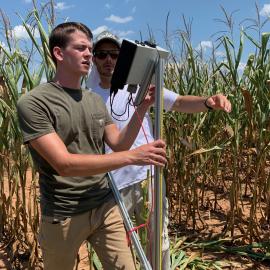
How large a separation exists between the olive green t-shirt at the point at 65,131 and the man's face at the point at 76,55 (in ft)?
0.29

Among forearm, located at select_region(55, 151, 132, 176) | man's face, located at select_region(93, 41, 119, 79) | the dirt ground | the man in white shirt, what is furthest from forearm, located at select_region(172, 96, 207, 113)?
the dirt ground

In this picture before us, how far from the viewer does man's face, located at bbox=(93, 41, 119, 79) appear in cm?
182

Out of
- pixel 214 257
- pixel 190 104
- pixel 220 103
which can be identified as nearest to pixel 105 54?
pixel 190 104

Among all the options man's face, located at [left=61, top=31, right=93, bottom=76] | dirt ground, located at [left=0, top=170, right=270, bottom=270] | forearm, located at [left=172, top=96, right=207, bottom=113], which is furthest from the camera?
dirt ground, located at [left=0, top=170, right=270, bottom=270]

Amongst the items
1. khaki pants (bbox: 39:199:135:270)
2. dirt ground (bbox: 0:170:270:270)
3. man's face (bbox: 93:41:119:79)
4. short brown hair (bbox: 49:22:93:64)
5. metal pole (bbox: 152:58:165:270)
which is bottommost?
dirt ground (bbox: 0:170:270:270)

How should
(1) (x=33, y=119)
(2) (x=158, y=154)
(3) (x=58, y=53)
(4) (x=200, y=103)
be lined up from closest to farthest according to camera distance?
(2) (x=158, y=154)
(1) (x=33, y=119)
(3) (x=58, y=53)
(4) (x=200, y=103)

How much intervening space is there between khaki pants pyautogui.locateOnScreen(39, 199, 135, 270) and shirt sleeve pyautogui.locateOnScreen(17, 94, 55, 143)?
32 centimetres

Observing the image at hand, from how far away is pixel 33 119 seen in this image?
4.17 ft

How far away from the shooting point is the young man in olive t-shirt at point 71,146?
1.31 metres

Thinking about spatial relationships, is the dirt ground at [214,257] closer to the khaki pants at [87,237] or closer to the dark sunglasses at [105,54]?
the khaki pants at [87,237]

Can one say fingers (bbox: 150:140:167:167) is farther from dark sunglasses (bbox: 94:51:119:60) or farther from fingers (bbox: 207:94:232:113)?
dark sunglasses (bbox: 94:51:119:60)

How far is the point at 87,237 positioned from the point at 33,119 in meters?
0.51

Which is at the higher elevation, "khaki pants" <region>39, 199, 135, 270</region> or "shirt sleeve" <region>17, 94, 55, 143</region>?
"shirt sleeve" <region>17, 94, 55, 143</region>

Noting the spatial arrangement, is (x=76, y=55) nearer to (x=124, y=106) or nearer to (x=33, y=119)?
(x=33, y=119)
